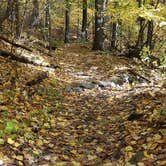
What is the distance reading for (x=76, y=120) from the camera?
21.6 ft

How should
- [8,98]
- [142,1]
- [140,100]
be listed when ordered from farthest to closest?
[142,1], [140,100], [8,98]

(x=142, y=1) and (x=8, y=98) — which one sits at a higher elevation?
(x=142, y=1)

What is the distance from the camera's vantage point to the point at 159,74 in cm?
1180

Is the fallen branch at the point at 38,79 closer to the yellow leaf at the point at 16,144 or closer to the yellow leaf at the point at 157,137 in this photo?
the yellow leaf at the point at 16,144

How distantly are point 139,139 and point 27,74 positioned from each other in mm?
4359

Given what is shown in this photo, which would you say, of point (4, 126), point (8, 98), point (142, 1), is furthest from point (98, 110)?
point (142, 1)

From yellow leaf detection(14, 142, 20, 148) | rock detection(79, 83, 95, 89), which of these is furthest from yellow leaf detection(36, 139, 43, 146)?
rock detection(79, 83, 95, 89)

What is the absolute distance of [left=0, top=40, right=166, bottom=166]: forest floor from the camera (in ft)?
15.5

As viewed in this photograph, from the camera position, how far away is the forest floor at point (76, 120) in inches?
185

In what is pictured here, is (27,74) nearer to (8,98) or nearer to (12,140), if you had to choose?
(8,98)

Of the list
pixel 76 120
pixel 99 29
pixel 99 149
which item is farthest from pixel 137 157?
pixel 99 29

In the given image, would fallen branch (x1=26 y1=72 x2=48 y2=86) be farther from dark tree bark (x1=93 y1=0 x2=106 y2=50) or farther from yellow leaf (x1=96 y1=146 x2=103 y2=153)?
dark tree bark (x1=93 y1=0 x2=106 y2=50)

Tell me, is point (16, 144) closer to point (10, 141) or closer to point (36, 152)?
point (10, 141)

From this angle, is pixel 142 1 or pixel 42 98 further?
pixel 142 1
